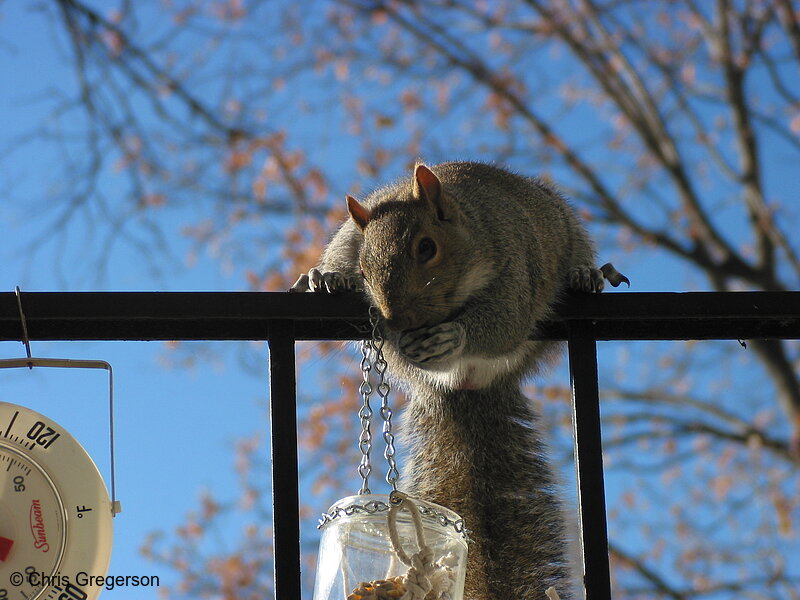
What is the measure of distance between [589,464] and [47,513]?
0.81m

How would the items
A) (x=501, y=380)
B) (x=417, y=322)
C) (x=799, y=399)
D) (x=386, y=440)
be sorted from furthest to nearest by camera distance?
(x=799, y=399), (x=501, y=380), (x=417, y=322), (x=386, y=440)

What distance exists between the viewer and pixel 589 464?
1649 millimetres

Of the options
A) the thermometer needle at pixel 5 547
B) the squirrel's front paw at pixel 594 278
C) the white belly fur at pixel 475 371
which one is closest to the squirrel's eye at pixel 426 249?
the white belly fur at pixel 475 371

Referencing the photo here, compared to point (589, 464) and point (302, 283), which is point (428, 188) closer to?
point (302, 283)

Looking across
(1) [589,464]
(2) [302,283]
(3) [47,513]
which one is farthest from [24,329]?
(2) [302,283]

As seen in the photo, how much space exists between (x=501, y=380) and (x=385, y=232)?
475 mm

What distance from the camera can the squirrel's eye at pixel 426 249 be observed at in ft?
8.75

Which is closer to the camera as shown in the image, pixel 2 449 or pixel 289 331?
pixel 2 449

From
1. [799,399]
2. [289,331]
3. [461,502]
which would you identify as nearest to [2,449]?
[289,331]

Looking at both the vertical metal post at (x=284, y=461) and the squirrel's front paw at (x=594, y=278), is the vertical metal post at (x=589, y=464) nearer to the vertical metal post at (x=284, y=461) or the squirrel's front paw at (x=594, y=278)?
the vertical metal post at (x=284, y=461)

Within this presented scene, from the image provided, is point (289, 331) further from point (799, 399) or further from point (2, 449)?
point (799, 399)

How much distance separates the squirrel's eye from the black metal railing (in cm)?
87

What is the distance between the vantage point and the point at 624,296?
175 cm

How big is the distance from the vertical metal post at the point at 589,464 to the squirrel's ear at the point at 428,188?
106cm
